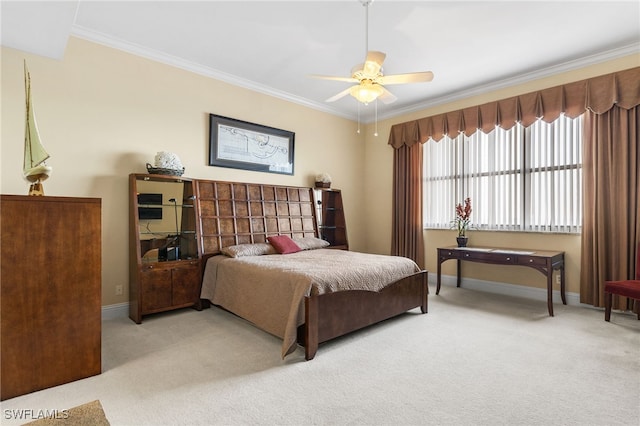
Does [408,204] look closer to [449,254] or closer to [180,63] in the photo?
[449,254]

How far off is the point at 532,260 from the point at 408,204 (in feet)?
7.35

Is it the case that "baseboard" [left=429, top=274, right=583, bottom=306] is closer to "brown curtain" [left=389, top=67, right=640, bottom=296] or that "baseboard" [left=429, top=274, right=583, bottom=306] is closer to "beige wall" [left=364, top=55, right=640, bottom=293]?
"beige wall" [left=364, top=55, right=640, bottom=293]

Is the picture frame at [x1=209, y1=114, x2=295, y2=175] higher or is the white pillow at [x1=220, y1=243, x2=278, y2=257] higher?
the picture frame at [x1=209, y1=114, x2=295, y2=175]

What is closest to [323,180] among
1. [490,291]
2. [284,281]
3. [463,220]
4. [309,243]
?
[309,243]

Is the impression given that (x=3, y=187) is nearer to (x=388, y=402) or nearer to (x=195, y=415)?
(x=195, y=415)

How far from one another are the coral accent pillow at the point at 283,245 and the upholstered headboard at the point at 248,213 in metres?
0.33

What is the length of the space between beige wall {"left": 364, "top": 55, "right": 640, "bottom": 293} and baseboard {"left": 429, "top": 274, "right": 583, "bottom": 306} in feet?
0.21

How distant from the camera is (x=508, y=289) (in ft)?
15.1

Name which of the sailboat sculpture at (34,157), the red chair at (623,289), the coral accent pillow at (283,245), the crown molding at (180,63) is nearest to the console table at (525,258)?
the red chair at (623,289)

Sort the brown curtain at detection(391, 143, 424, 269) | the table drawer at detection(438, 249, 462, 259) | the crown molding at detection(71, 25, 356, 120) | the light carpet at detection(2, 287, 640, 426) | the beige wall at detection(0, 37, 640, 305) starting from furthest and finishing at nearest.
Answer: the brown curtain at detection(391, 143, 424, 269), the table drawer at detection(438, 249, 462, 259), the crown molding at detection(71, 25, 356, 120), the beige wall at detection(0, 37, 640, 305), the light carpet at detection(2, 287, 640, 426)

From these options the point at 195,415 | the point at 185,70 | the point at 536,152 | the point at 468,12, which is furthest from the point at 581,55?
the point at 195,415

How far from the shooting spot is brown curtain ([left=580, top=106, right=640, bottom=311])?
360 cm

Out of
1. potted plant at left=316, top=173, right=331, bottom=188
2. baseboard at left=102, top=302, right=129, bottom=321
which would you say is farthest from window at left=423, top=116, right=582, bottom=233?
baseboard at left=102, top=302, right=129, bottom=321

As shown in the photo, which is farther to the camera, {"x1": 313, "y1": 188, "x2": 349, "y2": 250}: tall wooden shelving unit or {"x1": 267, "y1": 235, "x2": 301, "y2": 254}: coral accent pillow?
{"x1": 313, "y1": 188, "x2": 349, "y2": 250}: tall wooden shelving unit
